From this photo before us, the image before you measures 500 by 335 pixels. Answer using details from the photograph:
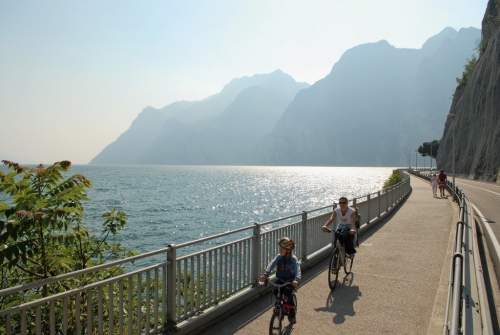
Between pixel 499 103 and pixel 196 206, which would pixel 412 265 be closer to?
pixel 196 206

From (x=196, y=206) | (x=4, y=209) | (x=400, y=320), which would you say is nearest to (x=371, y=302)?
(x=400, y=320)

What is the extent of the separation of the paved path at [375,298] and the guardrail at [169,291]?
0.36 meters

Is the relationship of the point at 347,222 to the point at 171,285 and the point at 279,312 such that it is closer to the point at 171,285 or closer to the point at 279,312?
the point at 279,312

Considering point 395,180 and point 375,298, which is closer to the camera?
point 375,298

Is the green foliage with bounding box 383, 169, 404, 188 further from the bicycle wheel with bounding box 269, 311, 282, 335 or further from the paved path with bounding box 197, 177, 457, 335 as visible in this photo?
the bicycle wheel with bounding box 269, 311, 282, 335

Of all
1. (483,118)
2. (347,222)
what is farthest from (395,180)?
(347,222)

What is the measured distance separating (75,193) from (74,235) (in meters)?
1.15

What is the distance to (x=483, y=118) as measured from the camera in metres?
53.3

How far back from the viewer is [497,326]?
5.57 m

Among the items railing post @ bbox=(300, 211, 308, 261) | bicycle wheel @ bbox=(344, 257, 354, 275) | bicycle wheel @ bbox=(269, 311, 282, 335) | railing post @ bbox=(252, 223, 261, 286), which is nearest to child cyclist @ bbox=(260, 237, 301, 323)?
bicycle wheel @ bbox=(269, 311, 282, 335)

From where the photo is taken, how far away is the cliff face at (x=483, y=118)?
46719 mm

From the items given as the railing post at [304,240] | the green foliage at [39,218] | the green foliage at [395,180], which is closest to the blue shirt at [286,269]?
the green foliage at [39,218]

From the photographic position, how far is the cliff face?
153ft

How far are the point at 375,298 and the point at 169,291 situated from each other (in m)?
3.56
